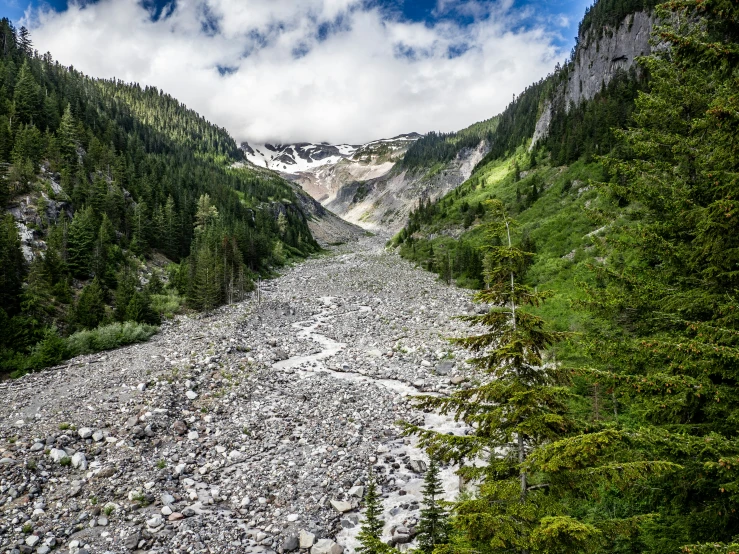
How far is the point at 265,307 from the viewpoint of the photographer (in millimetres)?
44719

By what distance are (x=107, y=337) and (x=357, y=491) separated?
2640 cm

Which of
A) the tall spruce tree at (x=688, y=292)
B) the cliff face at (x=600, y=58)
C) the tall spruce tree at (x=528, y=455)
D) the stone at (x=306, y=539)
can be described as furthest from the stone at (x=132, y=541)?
the cliff face at (x=600, y=58)

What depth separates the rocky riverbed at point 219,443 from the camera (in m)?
12.1

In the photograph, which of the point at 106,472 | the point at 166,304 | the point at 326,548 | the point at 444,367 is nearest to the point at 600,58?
the point at 444,367

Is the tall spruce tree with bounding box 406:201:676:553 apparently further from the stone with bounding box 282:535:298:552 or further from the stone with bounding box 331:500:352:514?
the stone with bounding box 331:500:352:514

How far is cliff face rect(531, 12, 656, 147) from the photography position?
79.6m

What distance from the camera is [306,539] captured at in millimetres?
11570

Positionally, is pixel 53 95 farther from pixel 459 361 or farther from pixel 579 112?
pixel 579 112

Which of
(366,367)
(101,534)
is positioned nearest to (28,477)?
(101,534)

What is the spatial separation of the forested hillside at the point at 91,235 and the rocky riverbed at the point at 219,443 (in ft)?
20.2

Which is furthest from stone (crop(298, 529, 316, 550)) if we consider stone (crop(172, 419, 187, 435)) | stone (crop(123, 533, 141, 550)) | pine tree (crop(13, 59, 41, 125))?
pine tree (crop(13, 59, 41, 125))

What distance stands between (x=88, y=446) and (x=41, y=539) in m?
4.96

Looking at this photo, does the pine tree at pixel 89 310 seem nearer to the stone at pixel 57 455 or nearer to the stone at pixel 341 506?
the stone at pixel 57 455

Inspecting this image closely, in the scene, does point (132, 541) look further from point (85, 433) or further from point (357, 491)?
point (85, 433)
